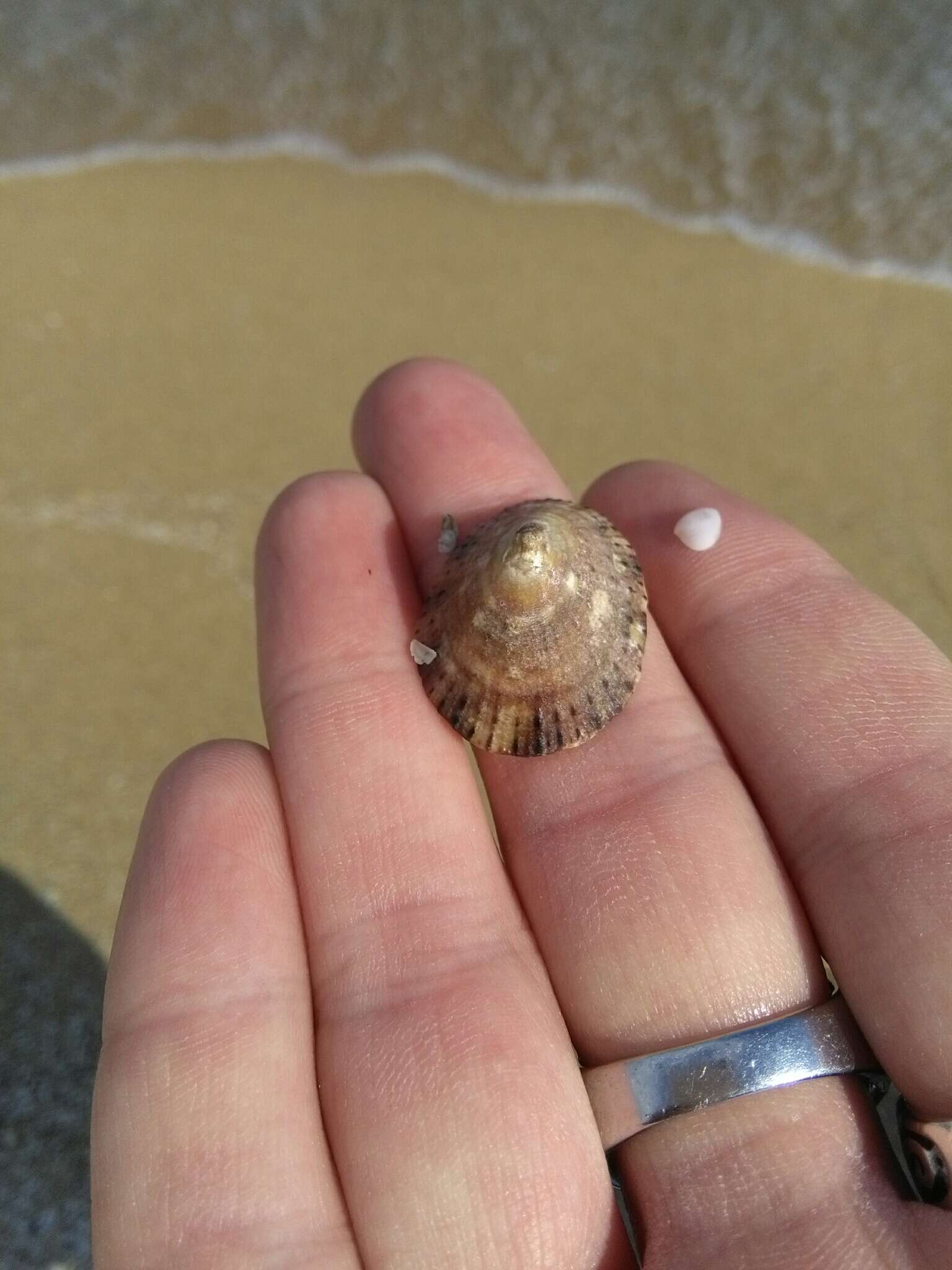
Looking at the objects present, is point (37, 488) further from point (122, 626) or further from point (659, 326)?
point (659, 326)

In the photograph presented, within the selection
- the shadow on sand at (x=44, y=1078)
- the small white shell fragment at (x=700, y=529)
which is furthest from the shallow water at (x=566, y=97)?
the shadow on sand at (x=44, y=1078)

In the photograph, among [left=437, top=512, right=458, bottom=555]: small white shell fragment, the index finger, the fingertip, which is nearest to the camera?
the index finger

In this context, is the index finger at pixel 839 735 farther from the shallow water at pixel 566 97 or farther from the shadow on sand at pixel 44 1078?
the shallow water at pixel 566 97

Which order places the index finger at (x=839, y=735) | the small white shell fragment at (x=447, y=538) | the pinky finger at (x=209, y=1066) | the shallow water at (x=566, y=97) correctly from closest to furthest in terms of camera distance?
the pinky finger at (x=209, y=1066) → the index finger at (x=839, y=735) → the small white shell fragment at (x=447, y=538) → the shallow water at (x=566, y=97)

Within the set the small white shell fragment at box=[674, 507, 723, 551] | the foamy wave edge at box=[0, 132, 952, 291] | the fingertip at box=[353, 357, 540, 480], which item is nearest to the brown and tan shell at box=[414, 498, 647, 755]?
the small white shell fragment at box=[674, 507, 723, 551]

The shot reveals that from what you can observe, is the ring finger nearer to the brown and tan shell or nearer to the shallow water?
the brown and tan shell
